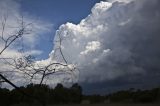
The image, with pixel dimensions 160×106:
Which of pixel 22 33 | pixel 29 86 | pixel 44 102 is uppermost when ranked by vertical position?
pixel 22 33

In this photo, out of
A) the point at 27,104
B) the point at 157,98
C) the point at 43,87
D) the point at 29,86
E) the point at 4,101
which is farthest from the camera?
the point at 157,98

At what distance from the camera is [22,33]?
457 inches

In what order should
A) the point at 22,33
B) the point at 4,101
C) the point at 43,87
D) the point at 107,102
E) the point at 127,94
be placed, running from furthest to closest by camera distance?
the point at 127,94 → the point at 107,102 → the point at 4,101 → the point at 43,87 → the point at 22,33

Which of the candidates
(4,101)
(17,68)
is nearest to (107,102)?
(4,101)

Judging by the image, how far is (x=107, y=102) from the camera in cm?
4150

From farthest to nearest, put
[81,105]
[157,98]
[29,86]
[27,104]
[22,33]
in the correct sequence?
[157,98], [81,105], [27,104], [29,86], [22,33]

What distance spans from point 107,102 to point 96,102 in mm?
1266

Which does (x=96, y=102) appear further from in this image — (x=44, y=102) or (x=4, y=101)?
(x=44, y=102)

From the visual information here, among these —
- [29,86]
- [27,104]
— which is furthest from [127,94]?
[29,86]

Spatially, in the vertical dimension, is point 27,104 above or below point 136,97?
below

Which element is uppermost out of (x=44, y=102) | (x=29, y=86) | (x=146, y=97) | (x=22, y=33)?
(x=146, y=97)

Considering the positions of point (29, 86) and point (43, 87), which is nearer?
point (43, 87)

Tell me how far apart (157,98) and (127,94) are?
4.89 m

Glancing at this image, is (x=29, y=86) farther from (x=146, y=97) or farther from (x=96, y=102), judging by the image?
(x=146, y=97)
